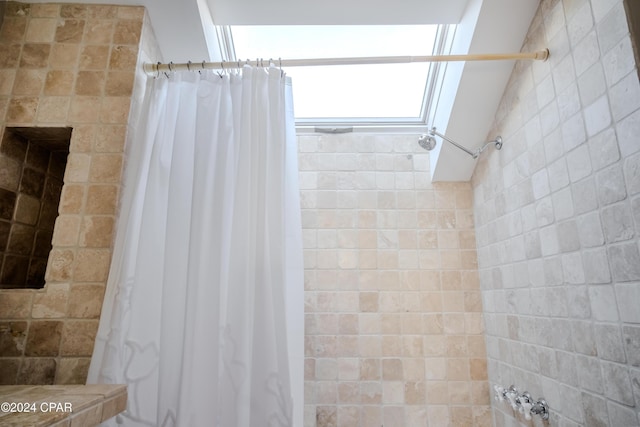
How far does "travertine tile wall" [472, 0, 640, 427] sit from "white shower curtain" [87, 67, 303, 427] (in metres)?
0.99

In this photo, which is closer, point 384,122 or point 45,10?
point 45,10

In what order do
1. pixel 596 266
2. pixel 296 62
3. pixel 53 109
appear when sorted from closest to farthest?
1. pixel 596 266
2. pixel 53 109
3. pixel 296 62

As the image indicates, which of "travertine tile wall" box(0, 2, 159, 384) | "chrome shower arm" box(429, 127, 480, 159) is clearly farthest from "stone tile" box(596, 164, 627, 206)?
"travertine tile wall" box(0, 2, 159, 384)

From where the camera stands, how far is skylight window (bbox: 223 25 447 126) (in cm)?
181

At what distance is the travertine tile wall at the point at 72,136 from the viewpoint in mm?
1114

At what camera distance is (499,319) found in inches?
67.1

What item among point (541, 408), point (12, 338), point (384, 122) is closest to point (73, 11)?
point (12, 338)

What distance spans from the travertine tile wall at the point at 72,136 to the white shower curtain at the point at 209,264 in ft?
0.29

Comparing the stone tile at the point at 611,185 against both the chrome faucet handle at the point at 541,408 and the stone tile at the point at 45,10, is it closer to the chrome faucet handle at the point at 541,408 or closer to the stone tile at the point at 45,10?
the chrome faucet handle at the point at 541,408

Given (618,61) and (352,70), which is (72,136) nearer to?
(352,70)

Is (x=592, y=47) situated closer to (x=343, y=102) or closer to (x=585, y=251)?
(x=585, y=251)

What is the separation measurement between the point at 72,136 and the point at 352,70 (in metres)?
1.50

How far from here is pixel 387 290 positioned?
6.25 ft

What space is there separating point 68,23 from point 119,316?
1.23 meters
